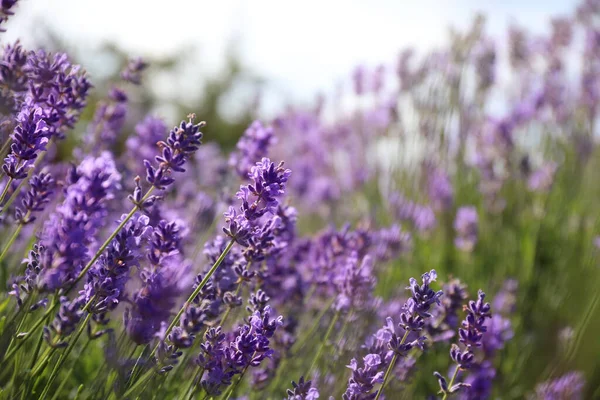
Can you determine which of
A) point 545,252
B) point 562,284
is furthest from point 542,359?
point 545,252

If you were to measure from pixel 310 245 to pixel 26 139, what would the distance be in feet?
5.23

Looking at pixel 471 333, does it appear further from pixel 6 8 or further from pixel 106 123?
pixel 106 123

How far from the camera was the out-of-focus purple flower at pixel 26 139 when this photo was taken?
150cm

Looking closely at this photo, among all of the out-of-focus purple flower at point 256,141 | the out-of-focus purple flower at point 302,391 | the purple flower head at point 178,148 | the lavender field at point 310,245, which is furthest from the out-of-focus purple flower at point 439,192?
the purple flower head at point 178,148

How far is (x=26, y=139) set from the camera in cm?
150

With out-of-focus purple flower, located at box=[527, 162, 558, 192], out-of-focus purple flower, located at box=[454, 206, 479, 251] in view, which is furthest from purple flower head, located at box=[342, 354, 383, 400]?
out-of-focus purple flower, located at box=[527, 162, 558, 192]

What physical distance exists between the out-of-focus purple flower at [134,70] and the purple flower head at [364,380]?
1.59 meters

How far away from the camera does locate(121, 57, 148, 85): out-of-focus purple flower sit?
8.60 feet

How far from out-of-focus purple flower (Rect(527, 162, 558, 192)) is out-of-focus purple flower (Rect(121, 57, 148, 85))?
3.22m

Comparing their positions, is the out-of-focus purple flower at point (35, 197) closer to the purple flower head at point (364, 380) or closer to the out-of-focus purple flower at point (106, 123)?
the purple flower head at point (364, 380)

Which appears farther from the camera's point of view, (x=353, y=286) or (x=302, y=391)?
(x=353, y=286)

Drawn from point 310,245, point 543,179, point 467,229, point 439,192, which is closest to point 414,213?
point 467,229

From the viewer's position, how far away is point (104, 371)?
6.02ft

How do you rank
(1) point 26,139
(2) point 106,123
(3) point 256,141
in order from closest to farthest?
(1) point 26,139 < (3) point 256,141 < (2) point 106,123
